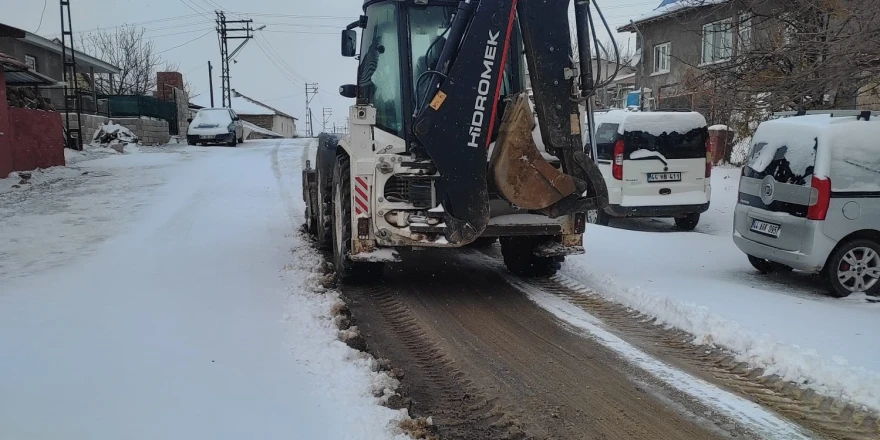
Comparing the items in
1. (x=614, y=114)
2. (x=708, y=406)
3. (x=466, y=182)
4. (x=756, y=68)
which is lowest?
(x=708, y=406)

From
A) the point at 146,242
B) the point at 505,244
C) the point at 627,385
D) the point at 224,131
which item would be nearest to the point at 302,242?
the point at 146,242

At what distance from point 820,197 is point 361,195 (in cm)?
451

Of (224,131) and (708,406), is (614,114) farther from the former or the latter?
(224,131)

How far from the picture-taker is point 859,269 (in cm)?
693

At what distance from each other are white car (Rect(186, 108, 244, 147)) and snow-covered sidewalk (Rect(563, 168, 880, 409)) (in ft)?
63.1

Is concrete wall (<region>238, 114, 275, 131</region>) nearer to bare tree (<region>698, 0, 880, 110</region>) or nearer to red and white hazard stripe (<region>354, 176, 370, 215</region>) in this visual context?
bare tree (<region>698, 0, 880, 110</region>)

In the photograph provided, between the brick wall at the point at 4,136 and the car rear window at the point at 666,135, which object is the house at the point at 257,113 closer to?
the brick wall at the point at 4,136

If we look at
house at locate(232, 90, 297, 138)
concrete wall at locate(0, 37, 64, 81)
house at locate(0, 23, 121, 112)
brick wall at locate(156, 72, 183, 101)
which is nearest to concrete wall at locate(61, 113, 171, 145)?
house at locate(0, 23, 121, 112)

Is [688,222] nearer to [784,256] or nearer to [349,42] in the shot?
[784,256]

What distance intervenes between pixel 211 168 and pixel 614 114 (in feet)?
35.1

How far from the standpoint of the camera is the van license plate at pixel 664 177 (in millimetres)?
11156

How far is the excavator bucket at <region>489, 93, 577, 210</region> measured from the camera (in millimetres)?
6258

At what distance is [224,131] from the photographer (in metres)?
26.0

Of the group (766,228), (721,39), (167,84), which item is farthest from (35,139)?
(167,84)
